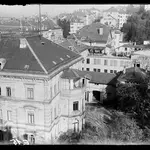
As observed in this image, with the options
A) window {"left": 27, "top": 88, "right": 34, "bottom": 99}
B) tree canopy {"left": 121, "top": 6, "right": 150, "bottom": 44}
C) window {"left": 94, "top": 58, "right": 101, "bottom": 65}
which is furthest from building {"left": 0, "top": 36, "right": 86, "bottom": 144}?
tree canopy {"left": 121, "top": 6, "right": 150, "bottom": 44}

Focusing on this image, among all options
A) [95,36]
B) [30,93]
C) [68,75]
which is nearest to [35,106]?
[30,93]

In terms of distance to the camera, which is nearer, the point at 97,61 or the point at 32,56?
the point at 32,56

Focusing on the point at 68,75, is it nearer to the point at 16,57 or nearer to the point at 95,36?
the point at 16,57

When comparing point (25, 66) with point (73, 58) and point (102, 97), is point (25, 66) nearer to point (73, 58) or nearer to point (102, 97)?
point (73, 58)

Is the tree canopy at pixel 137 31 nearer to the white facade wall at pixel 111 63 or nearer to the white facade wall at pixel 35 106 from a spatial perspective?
the white facade wall at pixel 111 63

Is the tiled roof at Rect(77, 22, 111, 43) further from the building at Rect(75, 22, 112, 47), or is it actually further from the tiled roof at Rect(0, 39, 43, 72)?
the tiled roof at Rect(0, 39, 43, 72)

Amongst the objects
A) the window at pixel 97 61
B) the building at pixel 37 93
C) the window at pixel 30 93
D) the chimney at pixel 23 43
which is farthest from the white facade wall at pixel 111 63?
the window at pixel 30 93

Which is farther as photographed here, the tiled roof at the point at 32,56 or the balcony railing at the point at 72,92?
the balcony railing at the point at 72,92
